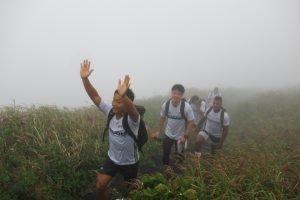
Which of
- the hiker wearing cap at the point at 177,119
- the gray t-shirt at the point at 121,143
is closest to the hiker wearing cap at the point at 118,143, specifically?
the gray t-shirt at the point at 121,143

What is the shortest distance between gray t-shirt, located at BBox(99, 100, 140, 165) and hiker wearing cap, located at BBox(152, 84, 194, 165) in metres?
2.46

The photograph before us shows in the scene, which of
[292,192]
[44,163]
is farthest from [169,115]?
[292,192]

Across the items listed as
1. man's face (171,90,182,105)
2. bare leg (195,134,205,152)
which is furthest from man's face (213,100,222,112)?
man's face (171,90,182,105)

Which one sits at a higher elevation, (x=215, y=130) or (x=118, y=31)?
(x=118, y=31)

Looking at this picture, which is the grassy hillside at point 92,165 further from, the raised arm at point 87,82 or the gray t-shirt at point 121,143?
the raised arm at point 87,82

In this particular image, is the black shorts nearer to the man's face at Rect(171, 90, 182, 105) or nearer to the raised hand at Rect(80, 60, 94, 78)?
the raised hand at Rect(80, 60, 94, 78)

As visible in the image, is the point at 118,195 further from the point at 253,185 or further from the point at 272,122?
the point at 272,122

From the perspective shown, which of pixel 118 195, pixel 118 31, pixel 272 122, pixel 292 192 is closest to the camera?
pixel 292 192

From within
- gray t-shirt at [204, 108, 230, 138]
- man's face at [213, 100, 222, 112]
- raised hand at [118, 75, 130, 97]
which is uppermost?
raised hand at [118, 75, 130, 97]

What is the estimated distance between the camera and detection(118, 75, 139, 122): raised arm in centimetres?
523

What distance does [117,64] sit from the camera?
367ft

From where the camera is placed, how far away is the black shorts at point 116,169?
6039 mm

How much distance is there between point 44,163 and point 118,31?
18906cm

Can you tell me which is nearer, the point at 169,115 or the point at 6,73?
the point at 169,115
